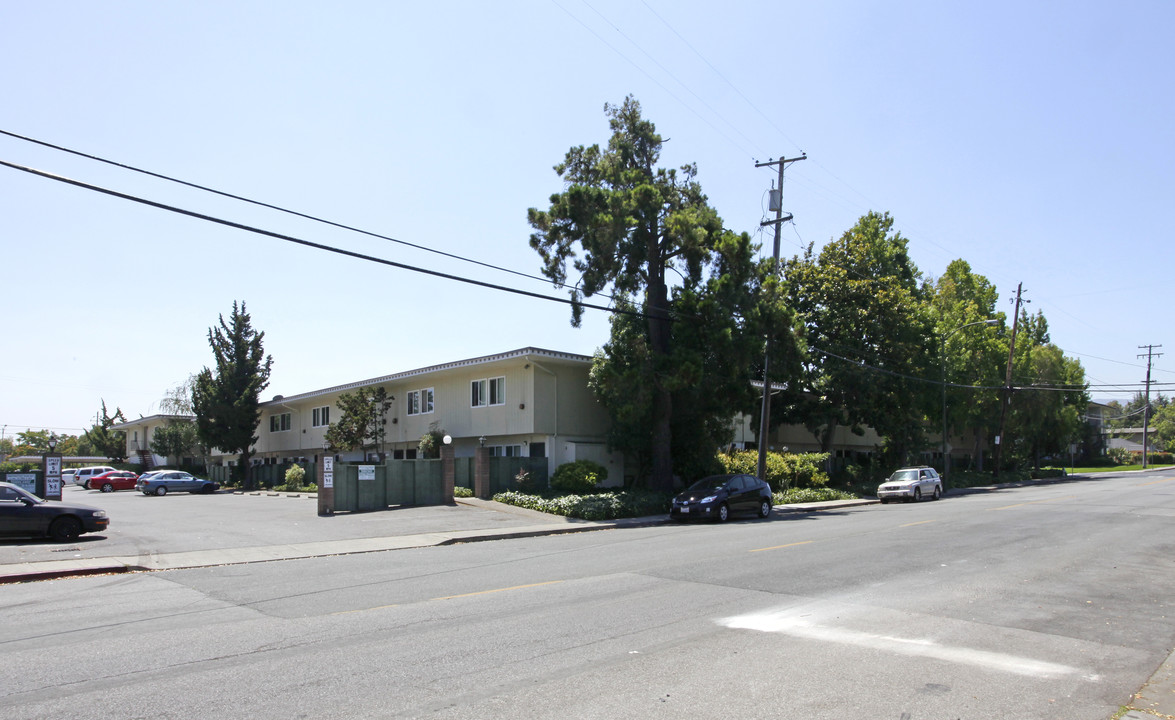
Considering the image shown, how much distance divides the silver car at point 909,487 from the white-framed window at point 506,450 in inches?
652

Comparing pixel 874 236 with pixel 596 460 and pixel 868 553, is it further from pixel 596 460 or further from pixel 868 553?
pixel 868 553

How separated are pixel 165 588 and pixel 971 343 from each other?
172 feet

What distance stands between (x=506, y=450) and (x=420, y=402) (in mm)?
6398

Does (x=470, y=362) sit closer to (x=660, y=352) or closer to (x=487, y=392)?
(x=487, y=392)

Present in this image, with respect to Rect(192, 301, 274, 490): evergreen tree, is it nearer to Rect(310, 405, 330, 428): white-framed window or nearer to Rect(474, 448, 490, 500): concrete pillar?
Rect(310, 405, 330, 428): white-framed window

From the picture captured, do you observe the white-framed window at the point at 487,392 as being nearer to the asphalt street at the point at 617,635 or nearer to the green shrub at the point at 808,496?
the green shrub at the point at 808,496

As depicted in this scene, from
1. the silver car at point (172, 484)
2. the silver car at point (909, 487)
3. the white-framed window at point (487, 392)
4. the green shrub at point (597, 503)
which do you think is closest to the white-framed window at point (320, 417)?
the silver car at point (172, 484)

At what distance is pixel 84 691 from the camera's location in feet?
20.3

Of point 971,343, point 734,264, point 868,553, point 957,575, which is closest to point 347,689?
point 957,575

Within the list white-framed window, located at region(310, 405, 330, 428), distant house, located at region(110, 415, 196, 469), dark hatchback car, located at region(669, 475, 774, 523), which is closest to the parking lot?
dark hatchback car, located at region(669, 475, 774, 523)

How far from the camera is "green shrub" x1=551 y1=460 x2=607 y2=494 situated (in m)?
27.9

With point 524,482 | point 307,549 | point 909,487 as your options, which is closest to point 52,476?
point 307,549

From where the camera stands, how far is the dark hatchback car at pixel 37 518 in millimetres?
16766

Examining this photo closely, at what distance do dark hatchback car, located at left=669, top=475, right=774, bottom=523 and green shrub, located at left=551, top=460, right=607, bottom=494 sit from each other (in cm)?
400
